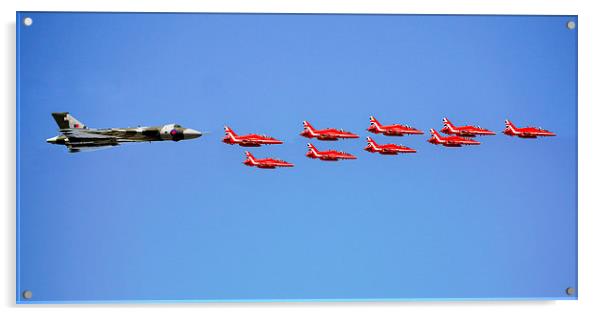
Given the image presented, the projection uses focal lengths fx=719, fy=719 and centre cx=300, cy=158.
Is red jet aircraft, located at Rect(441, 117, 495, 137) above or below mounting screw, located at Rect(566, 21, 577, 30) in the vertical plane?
below

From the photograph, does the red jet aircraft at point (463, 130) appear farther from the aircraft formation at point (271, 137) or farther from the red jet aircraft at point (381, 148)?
the red jet aircraft at point (381, 148)

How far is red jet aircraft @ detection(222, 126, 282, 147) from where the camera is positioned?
4449 mm

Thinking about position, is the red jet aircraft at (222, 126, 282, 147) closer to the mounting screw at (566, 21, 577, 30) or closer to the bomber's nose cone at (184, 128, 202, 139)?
the bomber's nose cone at (184, 128, 202, 139)

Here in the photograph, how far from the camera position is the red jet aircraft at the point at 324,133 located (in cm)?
448

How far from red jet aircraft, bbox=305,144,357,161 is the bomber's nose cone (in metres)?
0.69

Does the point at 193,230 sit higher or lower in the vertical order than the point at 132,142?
lower

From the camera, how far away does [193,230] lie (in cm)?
446

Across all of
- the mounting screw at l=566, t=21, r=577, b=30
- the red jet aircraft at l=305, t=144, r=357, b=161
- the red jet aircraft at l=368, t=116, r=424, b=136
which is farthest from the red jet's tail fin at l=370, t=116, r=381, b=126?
the mounting screw at l=566, t=21, r=577, b=30

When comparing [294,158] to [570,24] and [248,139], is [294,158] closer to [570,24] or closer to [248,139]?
[248,139]

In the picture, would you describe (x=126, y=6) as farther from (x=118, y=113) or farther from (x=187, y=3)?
A: (x=118, y=113)

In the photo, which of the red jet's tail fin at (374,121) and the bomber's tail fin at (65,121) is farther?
the red jet's tail fin at (374,121)

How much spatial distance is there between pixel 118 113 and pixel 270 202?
109cm

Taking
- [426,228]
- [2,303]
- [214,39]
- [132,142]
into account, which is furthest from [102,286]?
[426,228]

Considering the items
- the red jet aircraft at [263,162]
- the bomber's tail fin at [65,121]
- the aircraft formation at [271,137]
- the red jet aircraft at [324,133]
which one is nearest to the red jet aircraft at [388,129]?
the aircraft formation at [271,137]
